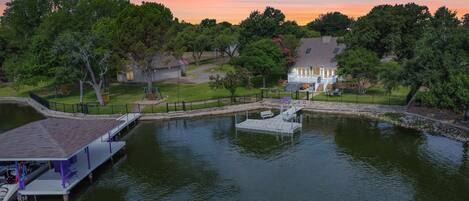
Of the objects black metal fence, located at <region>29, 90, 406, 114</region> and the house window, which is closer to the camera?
black metal fence, located at <region>29, 90, 406, 114</region>

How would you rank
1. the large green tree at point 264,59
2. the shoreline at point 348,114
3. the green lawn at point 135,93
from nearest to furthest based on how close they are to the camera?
1. the shoreline at point 348,114
2. the green lawn at point 135,93
3. the large green tree at point 264,59

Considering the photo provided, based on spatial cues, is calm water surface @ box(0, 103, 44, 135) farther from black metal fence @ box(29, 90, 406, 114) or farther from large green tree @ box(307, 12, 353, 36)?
large green tree @ box(307, 12, 353, 36)

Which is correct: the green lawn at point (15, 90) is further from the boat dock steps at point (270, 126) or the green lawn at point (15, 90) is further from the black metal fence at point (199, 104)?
the boat dock steps at point (270, 126)

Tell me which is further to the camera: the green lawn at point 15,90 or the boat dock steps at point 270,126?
the green lawn at point 15,90

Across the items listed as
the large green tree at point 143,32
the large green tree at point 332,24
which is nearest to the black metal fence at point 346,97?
the large green tree at point 143,32

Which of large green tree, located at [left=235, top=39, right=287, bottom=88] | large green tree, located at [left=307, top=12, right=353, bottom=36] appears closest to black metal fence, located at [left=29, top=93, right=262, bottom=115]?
large green tree, located at [left=235, top=39, right=287, bottom=88]

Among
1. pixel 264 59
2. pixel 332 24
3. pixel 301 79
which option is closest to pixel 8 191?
pixel 264 59
